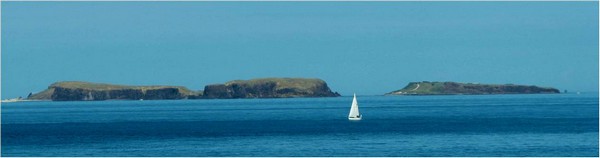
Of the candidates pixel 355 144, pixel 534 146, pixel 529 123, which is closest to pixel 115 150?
pixel 355 144

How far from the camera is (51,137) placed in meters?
91.6

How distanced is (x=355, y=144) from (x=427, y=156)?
11.8 m

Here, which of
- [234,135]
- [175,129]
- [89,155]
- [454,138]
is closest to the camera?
[89,155]

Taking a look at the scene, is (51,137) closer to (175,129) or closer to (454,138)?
(175,129)

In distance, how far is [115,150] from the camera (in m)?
71.2

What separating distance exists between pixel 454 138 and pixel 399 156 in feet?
57.9

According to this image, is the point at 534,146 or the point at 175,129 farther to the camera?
the point at 175,129

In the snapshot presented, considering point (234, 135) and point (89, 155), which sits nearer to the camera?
point (89, 155)

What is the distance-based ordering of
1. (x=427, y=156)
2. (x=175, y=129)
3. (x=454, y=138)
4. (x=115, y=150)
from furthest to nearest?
1. (x=175, y=129)
2. (x=454, y=138)
3. (x=115, y=150)
4. (x=427, y=156)

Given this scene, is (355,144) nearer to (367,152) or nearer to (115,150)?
(367,152)

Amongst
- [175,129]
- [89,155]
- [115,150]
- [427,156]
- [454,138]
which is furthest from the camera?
[175,129]

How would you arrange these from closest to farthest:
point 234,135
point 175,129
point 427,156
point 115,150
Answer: point 427,156 → point 115,150 → point 234,135 → point 175,129

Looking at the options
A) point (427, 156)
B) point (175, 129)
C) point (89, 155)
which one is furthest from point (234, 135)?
point (427, 156)

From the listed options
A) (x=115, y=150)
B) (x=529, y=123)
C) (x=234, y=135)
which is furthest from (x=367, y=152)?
(x=529, y=123)
